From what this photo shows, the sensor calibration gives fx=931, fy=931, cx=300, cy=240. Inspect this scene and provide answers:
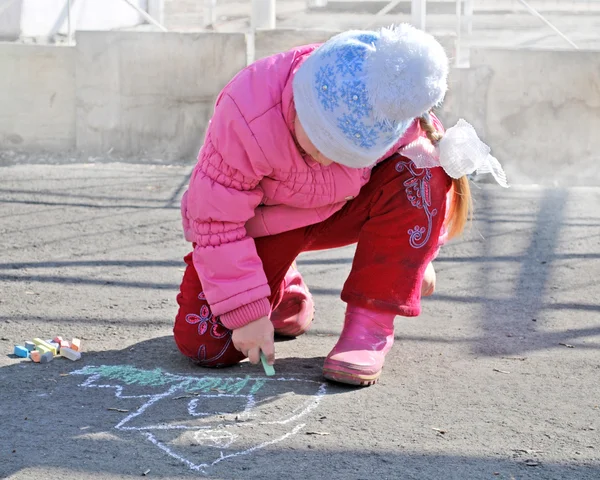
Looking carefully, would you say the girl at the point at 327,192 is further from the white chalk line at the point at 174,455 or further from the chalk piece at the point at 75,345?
the white chalk line at the point at 174,455

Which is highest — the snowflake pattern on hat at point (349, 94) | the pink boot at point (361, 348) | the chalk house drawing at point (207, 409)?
the snowflake pattern on hat at point (349, 94)

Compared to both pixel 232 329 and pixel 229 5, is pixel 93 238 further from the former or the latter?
pixel 229 5

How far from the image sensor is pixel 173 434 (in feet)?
7.59

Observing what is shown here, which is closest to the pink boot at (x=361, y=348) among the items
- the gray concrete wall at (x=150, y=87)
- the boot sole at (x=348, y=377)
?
the boot sole at (x=348, y=377)

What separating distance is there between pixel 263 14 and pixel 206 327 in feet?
19.9

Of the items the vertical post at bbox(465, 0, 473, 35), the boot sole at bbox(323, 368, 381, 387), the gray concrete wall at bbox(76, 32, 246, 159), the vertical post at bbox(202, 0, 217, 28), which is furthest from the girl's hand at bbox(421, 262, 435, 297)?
the vertical post at bbox(202, 0, 217, 28)

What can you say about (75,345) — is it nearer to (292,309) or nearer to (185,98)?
(292,309)

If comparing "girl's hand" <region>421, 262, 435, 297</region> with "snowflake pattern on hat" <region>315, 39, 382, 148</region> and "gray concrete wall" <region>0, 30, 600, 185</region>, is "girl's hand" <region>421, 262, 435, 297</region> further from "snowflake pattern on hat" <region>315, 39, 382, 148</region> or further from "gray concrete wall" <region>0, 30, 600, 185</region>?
"gray concrete wall" <region>0, 30, 600, 185</region>

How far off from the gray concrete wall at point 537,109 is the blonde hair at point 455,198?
11.7 feet

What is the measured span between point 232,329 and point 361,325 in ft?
1.38

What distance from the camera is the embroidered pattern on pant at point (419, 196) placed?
112 inches

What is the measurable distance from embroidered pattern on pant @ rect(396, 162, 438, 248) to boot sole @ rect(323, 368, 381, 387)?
437 millimetres

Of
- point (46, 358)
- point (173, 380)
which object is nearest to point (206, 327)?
point (173, 380)

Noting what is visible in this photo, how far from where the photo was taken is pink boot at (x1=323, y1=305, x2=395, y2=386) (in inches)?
106
